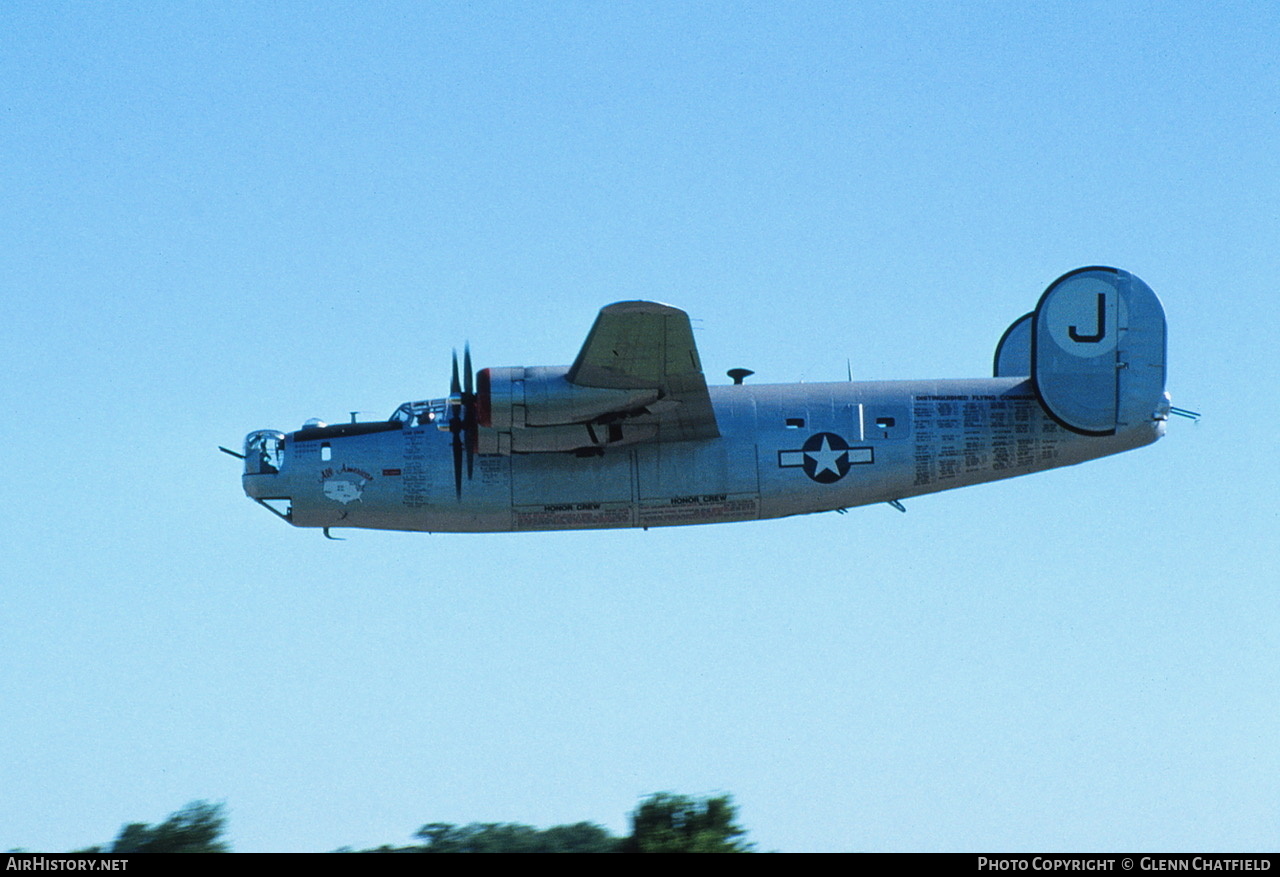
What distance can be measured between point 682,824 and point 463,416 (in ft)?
23.9

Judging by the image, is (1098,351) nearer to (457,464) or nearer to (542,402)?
(542,402)

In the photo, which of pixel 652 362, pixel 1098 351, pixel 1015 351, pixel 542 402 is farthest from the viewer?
pixel 1015 351

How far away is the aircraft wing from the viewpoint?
73.6 feet

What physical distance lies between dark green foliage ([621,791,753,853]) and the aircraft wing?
589 centimetres

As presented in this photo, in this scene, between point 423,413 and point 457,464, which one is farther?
Answer: point 423,413

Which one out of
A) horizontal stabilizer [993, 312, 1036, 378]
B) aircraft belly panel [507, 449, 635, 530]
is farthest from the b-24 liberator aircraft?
horizontal stabilizer [993, 312, 1036, 378]

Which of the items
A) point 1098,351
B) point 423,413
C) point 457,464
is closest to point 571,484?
point 457,464

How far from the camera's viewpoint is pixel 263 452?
2544 cm

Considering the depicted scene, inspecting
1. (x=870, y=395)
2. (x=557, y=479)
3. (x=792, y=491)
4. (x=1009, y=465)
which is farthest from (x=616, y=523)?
(x=1009, y=465)

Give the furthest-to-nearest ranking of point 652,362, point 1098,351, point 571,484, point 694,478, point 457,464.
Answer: point 1098,351, point 694,478, point 571,484, point 457,464, point 652,362

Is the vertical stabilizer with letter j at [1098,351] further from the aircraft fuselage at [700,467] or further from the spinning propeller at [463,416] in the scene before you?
the spinning propeller at [463,416]

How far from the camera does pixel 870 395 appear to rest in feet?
84.9

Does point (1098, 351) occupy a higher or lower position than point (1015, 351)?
lower
